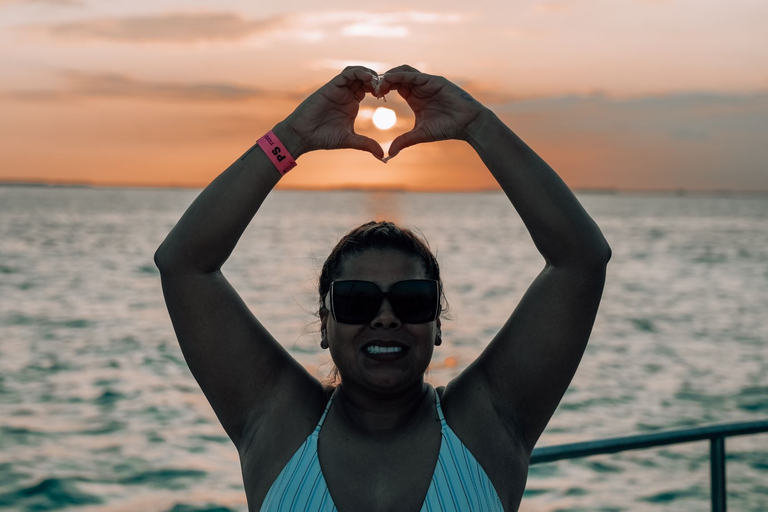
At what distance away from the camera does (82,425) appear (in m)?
11.1

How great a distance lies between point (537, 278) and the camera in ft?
7.81

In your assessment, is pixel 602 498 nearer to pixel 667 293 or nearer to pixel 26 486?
pixel 26 486

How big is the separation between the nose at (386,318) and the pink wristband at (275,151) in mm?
503

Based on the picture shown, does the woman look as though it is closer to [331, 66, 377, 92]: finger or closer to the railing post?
[331, 66, 377, 92]: finger

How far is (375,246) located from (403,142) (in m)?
0.34

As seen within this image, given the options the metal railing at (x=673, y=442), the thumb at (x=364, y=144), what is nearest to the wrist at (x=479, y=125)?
the thumb at (x=364, y=144)

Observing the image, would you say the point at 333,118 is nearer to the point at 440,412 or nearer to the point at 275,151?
the point at 275,151

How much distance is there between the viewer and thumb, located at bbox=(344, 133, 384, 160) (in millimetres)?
2443

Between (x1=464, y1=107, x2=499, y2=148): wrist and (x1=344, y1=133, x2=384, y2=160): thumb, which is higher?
(x1=464, y1=107, x2=499, y2=148): wrist

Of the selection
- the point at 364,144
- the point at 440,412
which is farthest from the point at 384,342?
the point at 364,144

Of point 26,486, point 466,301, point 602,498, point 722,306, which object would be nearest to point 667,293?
point 722,306

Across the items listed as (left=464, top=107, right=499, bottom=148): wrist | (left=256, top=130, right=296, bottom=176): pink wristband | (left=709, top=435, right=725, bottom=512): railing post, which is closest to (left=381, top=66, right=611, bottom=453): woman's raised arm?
(left=464, top=107, right=499, bottom=148): wrist

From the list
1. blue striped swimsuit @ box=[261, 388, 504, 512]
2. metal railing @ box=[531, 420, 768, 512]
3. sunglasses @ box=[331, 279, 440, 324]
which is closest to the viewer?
blue striped swimsuit @ box=[261, 388, 504, 512]

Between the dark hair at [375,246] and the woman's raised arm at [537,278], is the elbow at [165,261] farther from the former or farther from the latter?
the woman's raised arm at [537,278]
